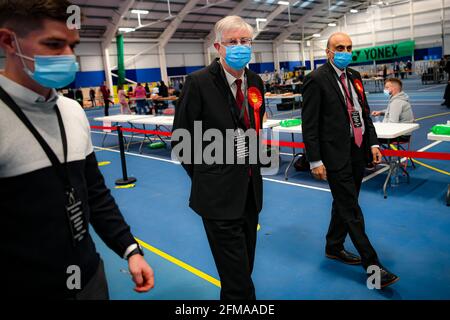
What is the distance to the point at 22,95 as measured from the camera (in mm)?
1177

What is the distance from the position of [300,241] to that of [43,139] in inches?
130

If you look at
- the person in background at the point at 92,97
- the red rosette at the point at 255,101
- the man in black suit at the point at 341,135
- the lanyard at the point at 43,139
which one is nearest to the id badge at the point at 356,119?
the man in black suit at the point at 341,135

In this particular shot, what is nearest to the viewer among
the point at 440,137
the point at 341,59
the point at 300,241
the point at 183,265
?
the point at 341,59

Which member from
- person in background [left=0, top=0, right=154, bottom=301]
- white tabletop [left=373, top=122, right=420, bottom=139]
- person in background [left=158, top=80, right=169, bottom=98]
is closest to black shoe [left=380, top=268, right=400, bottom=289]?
person in background [left=0, top=0, right=154, bottom=301]

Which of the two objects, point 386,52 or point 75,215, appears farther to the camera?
point 386,52

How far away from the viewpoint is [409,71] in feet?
104

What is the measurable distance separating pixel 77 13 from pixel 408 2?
3910cm

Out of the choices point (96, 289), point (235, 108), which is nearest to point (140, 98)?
point (235, 108)

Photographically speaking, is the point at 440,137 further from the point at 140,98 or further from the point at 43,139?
the point at 140,98

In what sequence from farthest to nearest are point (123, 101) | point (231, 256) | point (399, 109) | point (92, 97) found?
point (92, 97) → point (123, 101) → point (399, 109) → point (231, 256)

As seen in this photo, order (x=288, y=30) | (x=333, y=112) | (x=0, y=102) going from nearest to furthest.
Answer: (x=0, y=102) → (x=333, y=112) → (x=288, y=30)
